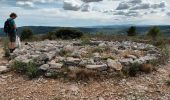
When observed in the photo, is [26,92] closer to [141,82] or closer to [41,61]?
[41,61]

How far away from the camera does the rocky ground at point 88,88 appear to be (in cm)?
922

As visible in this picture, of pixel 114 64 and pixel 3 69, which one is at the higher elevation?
pixel 114 64

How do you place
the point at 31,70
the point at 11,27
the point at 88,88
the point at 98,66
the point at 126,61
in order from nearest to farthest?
the point at 88,88
the point at 98,66
the point at 31,70
the point at 126,61
the point at 11,27

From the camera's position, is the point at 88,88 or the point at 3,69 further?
the point at 3,69

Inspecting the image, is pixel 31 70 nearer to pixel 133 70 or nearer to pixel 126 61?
pixel 126 61

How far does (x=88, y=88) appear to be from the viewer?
385 inches

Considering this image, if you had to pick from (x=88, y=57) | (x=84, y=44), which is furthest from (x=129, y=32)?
(x=88, y=57)

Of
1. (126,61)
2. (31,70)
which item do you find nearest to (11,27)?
(31,70)

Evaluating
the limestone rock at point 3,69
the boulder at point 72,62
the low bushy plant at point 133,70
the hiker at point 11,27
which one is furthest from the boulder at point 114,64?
the hiker at point 11,27

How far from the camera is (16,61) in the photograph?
1157cm

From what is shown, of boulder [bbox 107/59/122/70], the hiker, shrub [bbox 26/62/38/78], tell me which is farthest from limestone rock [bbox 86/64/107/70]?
the hiker

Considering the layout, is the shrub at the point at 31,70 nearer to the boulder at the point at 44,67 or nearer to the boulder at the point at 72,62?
the boulder at the point at 44,67

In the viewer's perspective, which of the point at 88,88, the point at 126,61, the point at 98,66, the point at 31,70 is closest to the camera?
the point at 88,88

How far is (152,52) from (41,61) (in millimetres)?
4804
